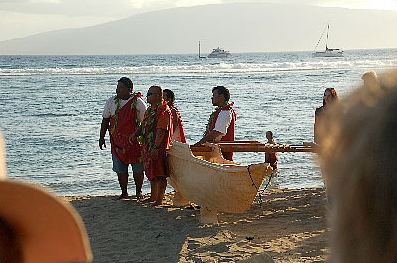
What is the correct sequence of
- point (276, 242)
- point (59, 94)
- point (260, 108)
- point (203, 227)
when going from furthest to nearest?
point (59, 94) < point (260, 108) < point (203, 227) < point (276, 242)

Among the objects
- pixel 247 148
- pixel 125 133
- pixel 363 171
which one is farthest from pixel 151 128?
pixel 363 171

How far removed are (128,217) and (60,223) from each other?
7.75 metres

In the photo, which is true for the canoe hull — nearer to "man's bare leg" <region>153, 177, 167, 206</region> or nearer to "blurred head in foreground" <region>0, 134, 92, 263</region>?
"man's bare leg" <region>153, 177, 167, 206</region>

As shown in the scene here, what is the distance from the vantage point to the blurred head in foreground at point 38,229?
1.30 metres

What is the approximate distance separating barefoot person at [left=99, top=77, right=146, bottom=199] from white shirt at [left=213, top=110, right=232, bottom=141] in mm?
1230

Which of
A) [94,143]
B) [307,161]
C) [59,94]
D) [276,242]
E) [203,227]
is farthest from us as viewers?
[59,94]

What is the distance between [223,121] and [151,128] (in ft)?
2.94

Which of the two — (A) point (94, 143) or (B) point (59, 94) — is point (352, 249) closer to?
(A) point (94, 143)

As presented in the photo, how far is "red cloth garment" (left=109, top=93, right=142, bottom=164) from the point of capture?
9617mm

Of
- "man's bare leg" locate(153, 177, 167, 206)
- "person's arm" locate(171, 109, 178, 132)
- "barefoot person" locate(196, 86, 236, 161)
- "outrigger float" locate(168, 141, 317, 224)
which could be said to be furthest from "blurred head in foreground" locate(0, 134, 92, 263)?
"person's arm" locate(171, 109, 178, 132)

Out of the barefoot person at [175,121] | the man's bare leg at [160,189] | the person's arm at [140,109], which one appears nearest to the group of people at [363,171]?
the man's bare leg at [160,189]

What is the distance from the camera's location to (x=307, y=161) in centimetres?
1517

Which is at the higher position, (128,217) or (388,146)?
(388,146)

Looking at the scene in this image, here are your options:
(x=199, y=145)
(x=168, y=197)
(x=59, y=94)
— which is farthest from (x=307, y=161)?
(x=59, y=94)
